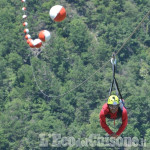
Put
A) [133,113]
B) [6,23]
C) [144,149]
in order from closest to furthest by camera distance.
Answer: [144,149]
[133,113]
[6,23]

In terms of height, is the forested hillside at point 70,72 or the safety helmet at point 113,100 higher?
the forested hillside at point 70,72

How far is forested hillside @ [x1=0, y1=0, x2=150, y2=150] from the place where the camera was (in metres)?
78.3

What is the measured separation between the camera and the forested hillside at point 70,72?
78312 mm

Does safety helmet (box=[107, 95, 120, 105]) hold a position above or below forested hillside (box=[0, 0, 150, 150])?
below

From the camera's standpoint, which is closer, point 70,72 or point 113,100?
point 113,100

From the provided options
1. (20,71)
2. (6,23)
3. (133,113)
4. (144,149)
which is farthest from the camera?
(6,23)

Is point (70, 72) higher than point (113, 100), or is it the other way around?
point (70, 72)

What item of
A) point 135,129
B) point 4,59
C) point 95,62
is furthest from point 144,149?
point 4,59

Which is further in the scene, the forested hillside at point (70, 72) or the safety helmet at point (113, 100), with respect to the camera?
the forested hillside at point (70, 72)

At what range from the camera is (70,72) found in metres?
90.2

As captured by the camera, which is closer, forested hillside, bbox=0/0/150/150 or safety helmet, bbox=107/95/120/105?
safety helmet, bbox=107/95/120/105

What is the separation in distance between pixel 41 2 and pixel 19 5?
4.16m

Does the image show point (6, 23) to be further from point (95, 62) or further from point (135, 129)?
point (135, 129)

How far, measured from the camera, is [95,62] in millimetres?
93500
